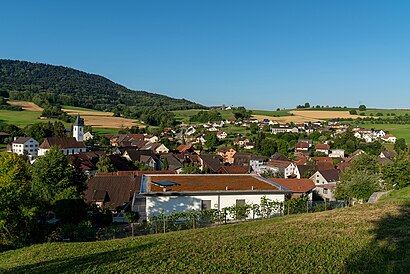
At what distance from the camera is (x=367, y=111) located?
148625mm

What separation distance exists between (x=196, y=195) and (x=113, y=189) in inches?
611

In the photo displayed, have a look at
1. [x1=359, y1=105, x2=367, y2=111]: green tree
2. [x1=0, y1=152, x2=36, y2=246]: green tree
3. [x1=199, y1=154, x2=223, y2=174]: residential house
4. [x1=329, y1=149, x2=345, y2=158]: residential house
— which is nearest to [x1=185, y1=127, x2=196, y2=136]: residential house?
[x1=329, y1=149, x2=345, y2=158]: residential house

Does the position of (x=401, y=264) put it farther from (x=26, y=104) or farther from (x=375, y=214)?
(x=26, y=104)

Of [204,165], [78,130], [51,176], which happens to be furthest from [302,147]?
[51,176]

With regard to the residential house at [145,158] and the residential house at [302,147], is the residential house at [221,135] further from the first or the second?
the residential house at [145,158]

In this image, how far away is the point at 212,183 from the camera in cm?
2388

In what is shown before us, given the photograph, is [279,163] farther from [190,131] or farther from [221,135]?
[190,131]

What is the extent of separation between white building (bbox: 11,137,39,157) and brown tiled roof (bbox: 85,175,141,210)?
52.4 meters

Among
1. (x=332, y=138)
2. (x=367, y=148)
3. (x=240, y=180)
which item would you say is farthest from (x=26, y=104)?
(x=240, y=180)

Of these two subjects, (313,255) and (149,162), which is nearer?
(313,255)

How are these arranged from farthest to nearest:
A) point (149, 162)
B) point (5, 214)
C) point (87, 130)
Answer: point (87, 130) < point (149, 162) < point (5, 214)

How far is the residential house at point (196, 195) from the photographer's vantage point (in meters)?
21.2

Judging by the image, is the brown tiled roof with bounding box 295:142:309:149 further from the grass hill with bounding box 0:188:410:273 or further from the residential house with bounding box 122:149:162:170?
the grass hill with bounding box 0:188:410:273

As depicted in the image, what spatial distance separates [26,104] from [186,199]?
12865cm
